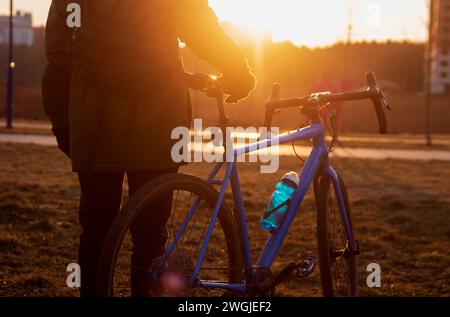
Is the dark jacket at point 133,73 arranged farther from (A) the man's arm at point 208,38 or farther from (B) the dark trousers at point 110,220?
→ (B) the dark trousers at point 110,220

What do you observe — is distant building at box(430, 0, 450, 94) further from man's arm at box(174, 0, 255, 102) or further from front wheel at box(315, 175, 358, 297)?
man's arm at box(174, 0, 255, 102)

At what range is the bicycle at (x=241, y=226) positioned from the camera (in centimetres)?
268

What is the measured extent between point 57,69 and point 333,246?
1515 millimetres

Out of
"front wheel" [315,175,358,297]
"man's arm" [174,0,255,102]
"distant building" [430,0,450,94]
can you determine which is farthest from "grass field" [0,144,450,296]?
"distant building" [430,0,450,94]

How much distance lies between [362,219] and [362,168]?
16.7 feet

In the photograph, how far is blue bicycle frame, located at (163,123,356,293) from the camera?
9.32 ft

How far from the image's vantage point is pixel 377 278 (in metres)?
4.75

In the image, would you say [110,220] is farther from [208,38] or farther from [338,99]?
[338,99]

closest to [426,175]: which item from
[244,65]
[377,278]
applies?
[377,278]

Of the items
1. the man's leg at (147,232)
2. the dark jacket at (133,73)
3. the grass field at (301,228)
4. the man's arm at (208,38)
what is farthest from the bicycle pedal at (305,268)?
the grass field at (301,228)

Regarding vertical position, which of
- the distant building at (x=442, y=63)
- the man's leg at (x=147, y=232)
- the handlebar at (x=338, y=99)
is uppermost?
the distant building at (x=442, y=63)

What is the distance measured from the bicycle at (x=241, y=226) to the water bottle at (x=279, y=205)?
0.09ft

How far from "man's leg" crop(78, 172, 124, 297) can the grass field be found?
133cm

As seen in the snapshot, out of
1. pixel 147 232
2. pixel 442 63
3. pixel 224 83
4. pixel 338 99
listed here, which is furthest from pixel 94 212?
pixel 442 63
